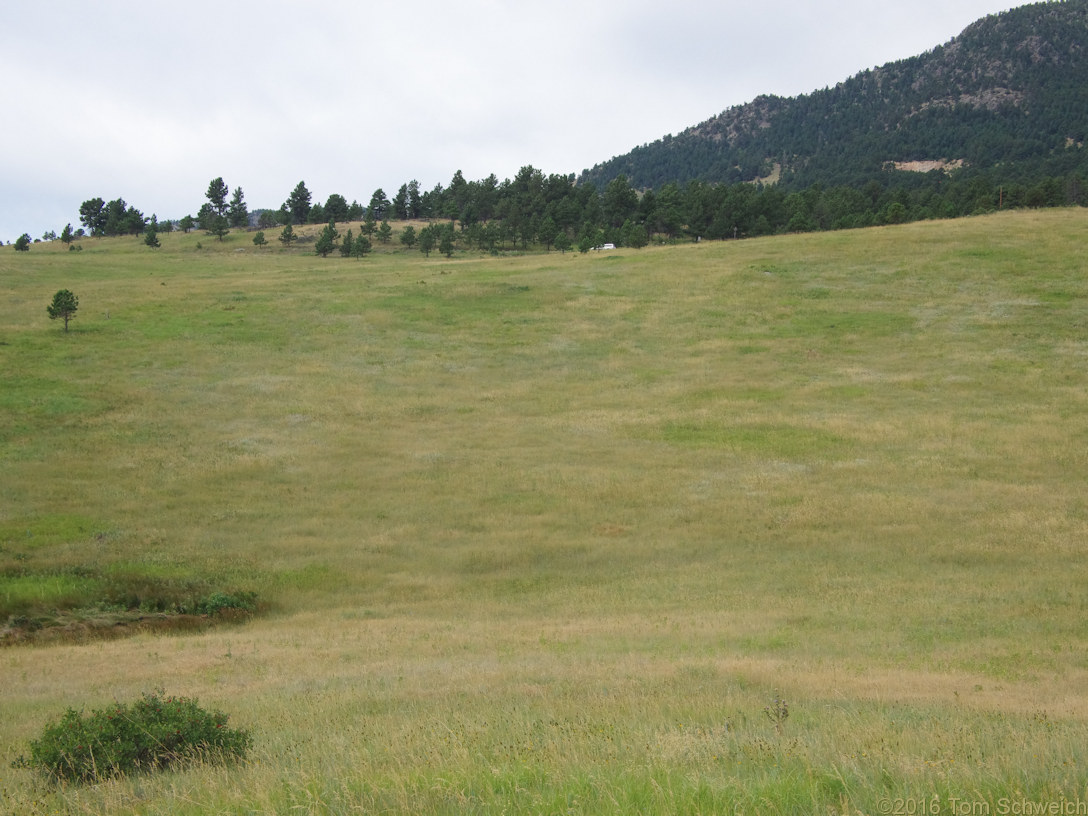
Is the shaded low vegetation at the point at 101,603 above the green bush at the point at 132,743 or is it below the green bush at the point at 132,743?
below

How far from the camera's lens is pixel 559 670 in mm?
13039

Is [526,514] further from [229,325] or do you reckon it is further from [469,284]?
[469,284]

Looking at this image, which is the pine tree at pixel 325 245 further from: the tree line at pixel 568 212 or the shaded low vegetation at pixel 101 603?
the shaded low vegetation at pixel 101 603

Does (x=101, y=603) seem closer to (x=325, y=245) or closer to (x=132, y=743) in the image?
(x=132, y=743)

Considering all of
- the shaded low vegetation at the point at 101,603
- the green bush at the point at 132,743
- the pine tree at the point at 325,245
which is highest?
the pine tree at the point at 325,245

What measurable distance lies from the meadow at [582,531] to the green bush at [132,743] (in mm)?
370

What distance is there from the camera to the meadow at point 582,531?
7.02m

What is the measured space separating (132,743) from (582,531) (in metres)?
18.4

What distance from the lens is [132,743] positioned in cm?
825

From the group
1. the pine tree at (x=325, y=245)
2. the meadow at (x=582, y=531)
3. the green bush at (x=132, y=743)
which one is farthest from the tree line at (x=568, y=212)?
the green bush at (x=132, y=743)

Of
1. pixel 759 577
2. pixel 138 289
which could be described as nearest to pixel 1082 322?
pixel 759 577

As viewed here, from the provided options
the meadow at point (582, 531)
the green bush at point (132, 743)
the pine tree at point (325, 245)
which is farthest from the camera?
the pine tree at point (325, 245)

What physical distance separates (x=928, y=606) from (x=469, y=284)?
53936 millimetres

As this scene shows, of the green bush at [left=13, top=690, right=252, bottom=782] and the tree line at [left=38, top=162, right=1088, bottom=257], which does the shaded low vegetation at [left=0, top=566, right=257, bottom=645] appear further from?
the tree line at [left=38, top=162, right=1088, bottom=257]
